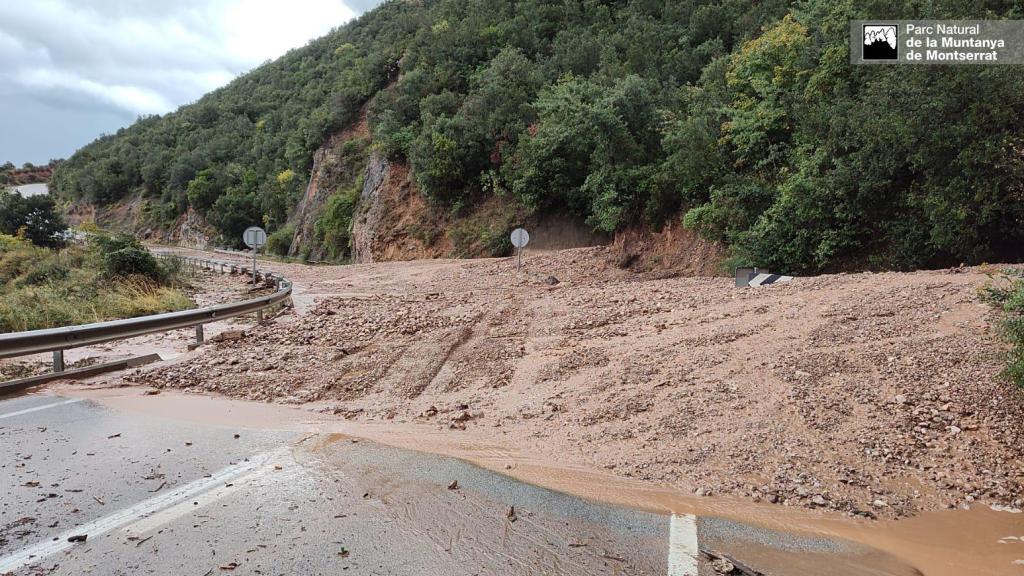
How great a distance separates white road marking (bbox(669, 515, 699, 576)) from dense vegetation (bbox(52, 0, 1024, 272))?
1183 centimetres

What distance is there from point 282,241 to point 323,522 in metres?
54.2

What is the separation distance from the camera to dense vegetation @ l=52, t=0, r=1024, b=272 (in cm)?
1234

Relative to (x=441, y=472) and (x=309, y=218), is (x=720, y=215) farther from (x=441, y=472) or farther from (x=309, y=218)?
(x=309, y=218)

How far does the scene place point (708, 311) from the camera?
30.2ft

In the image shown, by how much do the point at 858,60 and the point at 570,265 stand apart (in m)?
11.5

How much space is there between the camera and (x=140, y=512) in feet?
12.4

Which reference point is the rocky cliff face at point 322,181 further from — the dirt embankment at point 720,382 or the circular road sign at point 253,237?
the dirt embankment at point 720,382

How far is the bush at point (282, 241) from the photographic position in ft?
175

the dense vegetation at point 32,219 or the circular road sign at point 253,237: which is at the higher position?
the dense vegetation at point 32,219

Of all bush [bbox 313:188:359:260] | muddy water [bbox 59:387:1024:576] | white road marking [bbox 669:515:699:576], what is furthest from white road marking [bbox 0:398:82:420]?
Answer: bush [bbox 313:188:359:260]

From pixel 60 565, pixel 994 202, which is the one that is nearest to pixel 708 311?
pixel 994 202

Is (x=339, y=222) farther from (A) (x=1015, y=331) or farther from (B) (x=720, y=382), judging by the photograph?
(A) (x=1015, y=331)

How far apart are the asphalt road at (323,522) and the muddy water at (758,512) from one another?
17cm

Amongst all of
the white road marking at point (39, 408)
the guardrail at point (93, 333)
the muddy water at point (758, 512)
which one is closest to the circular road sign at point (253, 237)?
the guardrail at point (93, 333)
